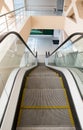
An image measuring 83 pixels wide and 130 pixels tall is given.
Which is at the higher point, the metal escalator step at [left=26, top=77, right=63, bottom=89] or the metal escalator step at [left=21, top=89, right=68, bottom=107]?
the metal escalator step at [left=21, top=89, right=68, bottom=107]

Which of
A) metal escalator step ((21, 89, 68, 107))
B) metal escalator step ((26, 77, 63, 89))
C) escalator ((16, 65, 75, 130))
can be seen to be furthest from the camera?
metal escalator step ((26, 77, 63, 89))

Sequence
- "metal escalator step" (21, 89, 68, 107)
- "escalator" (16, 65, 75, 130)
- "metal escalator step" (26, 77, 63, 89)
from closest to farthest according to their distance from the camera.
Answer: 1. "escalator" (16, 65, 75, 130)
2. "metal escalator step" (21, 89, 68, 107)
3. "metal escalator step" (26, 77, 63, 89)

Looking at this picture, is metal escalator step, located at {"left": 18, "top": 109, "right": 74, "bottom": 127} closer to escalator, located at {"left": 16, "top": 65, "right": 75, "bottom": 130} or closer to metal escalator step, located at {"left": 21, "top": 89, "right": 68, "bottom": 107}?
escalator, located at {"left": 16, "top": 65, "right": 75, "bottom": 130}

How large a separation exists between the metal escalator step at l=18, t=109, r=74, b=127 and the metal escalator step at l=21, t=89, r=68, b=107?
0.55 feet

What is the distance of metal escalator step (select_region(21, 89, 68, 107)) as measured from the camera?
224cm

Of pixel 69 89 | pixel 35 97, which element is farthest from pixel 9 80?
pixel 69 89

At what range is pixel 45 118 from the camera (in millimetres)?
1939

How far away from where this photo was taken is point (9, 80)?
2.33m

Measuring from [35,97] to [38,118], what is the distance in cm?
51

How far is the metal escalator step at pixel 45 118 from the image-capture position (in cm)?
185

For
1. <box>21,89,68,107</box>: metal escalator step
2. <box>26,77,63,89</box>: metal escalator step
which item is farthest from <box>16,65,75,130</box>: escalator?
<box>26,77,63,89</box>: metal escalator step

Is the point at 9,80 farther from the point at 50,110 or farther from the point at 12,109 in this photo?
the point at 50,110

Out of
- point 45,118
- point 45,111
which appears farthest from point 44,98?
point 45,118

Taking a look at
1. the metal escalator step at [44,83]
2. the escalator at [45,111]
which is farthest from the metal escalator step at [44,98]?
the metal escalator step at [44,83]
